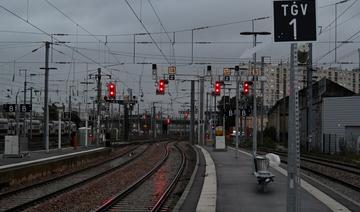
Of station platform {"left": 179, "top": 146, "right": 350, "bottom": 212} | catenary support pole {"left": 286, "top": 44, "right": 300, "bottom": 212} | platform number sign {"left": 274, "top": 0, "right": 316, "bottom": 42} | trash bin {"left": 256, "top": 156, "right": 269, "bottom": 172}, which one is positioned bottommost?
station platform {"left": 179, "top": 146, "right": 350, "bottom": 212}

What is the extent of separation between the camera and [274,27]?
22.5 ft

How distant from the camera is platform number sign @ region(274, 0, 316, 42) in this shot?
6699 mm

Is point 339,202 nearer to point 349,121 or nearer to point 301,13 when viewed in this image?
point 301,13

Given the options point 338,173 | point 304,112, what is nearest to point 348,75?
Answer: point 304,112

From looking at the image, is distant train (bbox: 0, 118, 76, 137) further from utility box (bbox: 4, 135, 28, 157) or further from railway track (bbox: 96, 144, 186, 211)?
railway track (bbox: 96, 144, 186, 211)

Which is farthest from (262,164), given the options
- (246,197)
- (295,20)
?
(295,20)

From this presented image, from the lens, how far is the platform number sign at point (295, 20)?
6.70m

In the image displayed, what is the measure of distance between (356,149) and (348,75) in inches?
2098

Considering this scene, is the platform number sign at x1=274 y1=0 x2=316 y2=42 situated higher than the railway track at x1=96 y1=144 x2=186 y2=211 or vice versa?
the platform number sign at x1=274 y1=0 x2=316 y2=42

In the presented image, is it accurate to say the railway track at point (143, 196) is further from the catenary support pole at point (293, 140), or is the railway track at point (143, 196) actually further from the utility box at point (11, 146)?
the catenary support pole at point (293, 140)

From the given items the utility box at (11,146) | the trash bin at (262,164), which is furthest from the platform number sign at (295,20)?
the utility box at (11,146)

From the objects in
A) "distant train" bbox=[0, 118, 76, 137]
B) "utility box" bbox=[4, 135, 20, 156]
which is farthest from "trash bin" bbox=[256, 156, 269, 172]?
"distant train" bbox=[0, 118, 76, 137]

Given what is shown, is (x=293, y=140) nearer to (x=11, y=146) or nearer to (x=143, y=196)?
(x=143, y=196)

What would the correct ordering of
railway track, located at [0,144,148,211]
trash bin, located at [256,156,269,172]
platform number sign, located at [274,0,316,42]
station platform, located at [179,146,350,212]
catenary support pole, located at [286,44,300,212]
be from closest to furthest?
1. platform number sign, located at [274,0,316,42]
2. catenary support pole, located at [286,44,300,212]
3. station platform, located at [179,146,350,212]
4. railway track, located at [0,144,148,211]
5. trash bin, located at [256,156,269,172]
